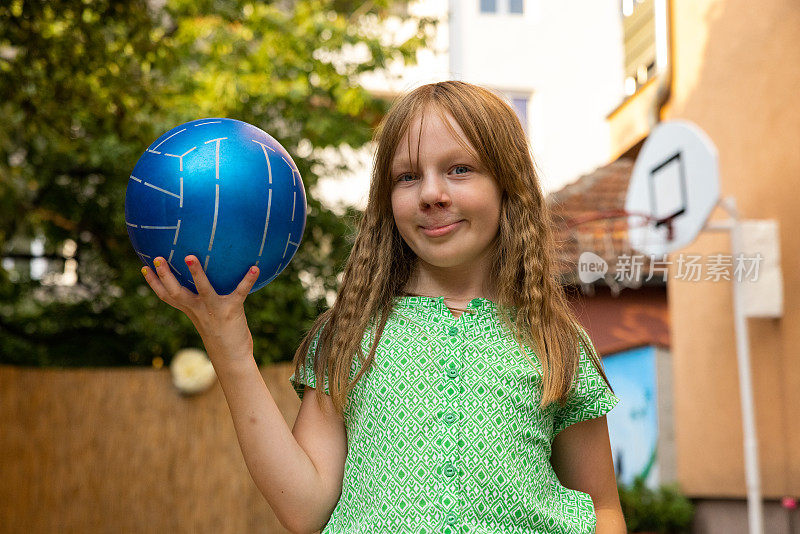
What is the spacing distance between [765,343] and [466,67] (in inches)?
401

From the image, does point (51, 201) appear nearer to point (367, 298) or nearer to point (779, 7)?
point (779, 7)

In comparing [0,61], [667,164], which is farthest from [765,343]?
[0,61]

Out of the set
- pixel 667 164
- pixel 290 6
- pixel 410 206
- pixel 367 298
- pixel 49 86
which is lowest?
pixel 367 298

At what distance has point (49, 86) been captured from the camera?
21.4 ft

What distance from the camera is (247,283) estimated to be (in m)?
1.72

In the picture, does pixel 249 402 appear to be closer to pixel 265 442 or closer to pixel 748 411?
pixel 265 442

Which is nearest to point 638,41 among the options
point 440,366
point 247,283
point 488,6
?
point 440,366

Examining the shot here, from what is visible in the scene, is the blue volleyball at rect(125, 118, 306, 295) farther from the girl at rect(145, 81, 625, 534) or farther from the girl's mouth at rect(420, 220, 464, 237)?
the girl's mouth at rect(420, 220, 464, 237)

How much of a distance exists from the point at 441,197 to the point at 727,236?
557cm

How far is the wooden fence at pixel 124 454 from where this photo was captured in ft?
26.6

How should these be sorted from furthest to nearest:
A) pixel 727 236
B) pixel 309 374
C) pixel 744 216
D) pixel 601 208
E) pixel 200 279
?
pixel 601 208
pixel 727 236
pixel 744 216
pixel 309 374
pixel 200 279

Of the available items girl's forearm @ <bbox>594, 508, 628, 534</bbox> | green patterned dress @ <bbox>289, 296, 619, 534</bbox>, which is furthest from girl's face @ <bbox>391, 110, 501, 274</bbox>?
girl's forearm @ <bbox>594, 508, 628, 534</bbox>

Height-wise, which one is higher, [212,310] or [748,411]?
[212,310]

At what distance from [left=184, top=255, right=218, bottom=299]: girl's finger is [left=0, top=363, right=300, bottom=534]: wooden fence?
22.7ft
